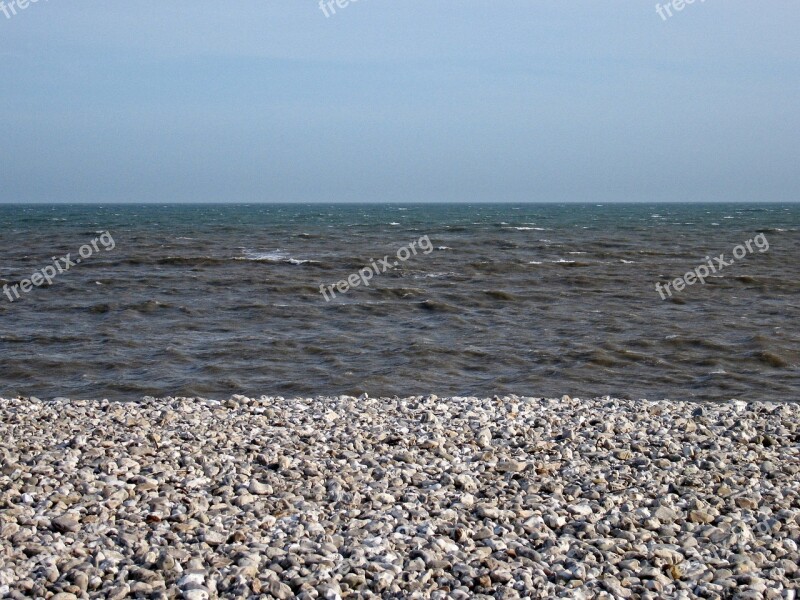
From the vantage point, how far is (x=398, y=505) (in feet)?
22.0

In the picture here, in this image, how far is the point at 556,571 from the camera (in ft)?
18.3

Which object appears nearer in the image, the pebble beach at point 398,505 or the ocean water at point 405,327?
the pebble beach at point 398,505

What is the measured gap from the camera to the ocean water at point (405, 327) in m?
13.6

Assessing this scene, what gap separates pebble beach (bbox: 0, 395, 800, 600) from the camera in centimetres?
543

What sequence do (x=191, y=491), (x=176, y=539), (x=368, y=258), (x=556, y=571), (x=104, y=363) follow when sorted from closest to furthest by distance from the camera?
(x=556, y=571) → (x=176, y=539) → (x=191, y=491) → (x=104, y=363) → (x=368, y=258)

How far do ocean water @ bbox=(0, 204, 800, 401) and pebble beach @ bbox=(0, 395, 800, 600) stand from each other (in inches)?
149

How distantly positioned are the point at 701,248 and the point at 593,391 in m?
29.0

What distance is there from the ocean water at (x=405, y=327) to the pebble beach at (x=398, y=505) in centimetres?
378

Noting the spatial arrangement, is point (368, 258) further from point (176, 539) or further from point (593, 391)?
point (176, 539)

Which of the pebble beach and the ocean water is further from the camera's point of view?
the ocean water

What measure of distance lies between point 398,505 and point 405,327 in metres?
11.9

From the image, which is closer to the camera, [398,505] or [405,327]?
[398,505]

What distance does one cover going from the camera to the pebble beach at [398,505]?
543cm

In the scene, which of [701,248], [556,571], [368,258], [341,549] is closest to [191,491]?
[341,549]
